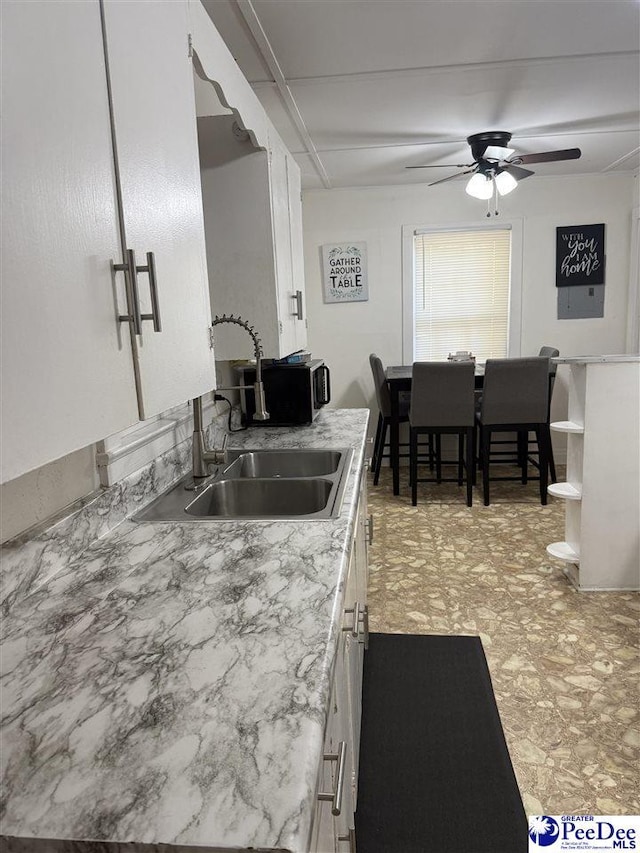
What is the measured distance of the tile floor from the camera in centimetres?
175

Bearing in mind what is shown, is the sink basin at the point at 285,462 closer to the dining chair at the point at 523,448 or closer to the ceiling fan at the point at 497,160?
the ceiling fan at the point at 497,160

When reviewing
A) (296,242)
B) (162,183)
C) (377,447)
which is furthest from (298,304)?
(377,447)

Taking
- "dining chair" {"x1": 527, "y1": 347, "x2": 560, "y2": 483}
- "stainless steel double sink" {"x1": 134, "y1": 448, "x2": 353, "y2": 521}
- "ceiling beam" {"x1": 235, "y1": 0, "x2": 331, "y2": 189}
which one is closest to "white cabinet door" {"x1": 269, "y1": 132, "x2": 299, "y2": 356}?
"ceiling beam" {"x1": 235, "y1": 0, "x2": 331, "y2": 189}

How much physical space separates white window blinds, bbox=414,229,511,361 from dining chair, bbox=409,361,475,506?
45.3 inches

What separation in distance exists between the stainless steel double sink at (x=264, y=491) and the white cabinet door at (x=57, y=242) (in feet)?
2.35

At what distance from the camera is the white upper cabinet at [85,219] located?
2.07 ft

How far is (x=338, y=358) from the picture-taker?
514 centimetres

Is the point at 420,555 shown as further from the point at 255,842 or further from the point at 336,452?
the point at 255,842

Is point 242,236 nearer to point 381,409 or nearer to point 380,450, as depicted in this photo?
point 381,409

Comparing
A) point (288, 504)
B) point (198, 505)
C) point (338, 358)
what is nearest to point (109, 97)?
point (198, 505)

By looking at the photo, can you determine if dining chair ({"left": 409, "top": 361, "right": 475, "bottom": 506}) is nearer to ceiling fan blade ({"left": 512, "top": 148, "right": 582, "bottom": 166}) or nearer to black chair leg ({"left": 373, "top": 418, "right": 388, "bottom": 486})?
black chair leg ({"left": 373, "top": 418, "right": 388, "bottom": 486})

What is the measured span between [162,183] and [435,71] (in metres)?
2.06

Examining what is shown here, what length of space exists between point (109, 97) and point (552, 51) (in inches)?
90.1

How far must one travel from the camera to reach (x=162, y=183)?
1.04 meters
